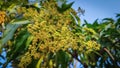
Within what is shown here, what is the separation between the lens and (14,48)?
2900mm

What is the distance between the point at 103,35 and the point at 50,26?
2.57 ft

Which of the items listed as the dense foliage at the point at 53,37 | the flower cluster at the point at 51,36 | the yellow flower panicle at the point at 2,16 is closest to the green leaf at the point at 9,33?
the dense foliage at the point at 53,37

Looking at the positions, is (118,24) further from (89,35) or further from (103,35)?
(89,35)

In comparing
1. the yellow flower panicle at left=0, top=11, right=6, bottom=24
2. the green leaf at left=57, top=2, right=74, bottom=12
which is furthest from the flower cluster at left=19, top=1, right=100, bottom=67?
the yellow flower panicle at left=0, top=11, right=6, bottom=24

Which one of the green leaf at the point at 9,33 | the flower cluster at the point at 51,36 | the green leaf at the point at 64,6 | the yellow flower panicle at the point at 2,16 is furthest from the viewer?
the yellow flower panicle at the point at 2,16

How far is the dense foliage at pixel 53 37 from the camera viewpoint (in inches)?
97.8

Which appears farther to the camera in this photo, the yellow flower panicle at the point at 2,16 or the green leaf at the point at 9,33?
the yellow flower panicle at the point at 2,16

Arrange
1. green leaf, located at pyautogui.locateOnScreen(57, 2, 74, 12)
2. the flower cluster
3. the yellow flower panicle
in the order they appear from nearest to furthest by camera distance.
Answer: the flower cluster → green leaf, located at pyautogui.locateOnScreen(57, 2, 74, 12) → the yellow flower panicle

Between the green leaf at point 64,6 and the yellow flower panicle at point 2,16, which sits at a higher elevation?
the yellow flower panicle at point 2,16

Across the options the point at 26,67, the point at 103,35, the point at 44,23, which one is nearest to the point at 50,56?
the point at 26,67

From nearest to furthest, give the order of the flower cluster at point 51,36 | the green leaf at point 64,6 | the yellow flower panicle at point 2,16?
the flower cluster at point 51,36
the green leaf at point 64,6
the yellow flower panicle at point 2,16

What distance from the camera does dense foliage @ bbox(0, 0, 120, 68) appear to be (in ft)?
8.15

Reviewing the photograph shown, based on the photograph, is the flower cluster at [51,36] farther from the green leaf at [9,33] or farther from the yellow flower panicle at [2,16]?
the yellow flower panicle at [2,16]

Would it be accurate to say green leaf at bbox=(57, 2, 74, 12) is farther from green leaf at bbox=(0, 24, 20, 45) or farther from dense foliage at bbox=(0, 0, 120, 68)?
green leaf at bbox=(0, 24, 20, 45)
